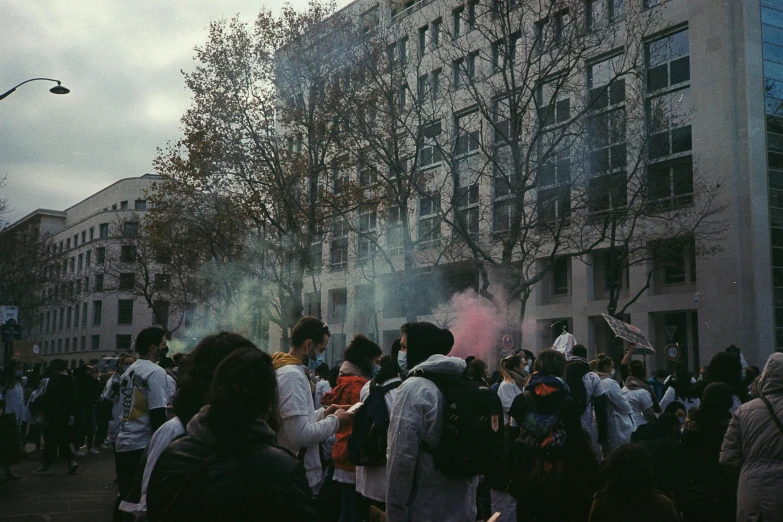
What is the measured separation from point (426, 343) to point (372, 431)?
3.12ft

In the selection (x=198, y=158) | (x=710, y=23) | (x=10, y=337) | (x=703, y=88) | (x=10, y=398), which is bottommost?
(x=10, y=398)

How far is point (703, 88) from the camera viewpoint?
2741 cm

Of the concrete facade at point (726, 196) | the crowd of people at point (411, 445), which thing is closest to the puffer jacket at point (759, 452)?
the crowd of people at point (411, 445)

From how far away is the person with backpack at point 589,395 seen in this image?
7.58 meters

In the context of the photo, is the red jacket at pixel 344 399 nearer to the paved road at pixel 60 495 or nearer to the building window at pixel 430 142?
the paved road at pixel 60 495

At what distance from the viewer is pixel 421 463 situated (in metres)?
3.88

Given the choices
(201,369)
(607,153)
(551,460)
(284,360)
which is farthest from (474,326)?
(201,369)

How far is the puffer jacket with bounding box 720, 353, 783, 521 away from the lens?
14.8ft

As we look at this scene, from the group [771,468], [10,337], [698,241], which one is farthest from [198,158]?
[771,468]

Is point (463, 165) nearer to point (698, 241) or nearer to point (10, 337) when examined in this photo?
point (698, 241)

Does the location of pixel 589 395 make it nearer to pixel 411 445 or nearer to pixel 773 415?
pixel 773 415

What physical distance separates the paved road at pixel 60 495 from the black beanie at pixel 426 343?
19.2 feet

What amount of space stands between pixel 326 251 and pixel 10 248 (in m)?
15.7

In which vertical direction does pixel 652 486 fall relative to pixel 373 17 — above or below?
below
